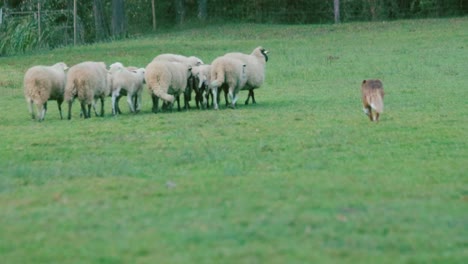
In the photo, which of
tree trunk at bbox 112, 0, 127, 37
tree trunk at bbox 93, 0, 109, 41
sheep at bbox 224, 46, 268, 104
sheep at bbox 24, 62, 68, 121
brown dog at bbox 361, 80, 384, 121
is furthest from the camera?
tree trunk at bbox 93, 0, 109, 41

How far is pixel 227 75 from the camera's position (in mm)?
20500

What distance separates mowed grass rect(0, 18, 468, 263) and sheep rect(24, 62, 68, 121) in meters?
0.57

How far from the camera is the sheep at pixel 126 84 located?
1994 cm

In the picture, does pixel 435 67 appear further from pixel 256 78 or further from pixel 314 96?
pixel 256 78

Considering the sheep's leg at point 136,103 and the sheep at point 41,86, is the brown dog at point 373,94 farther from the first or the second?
the sheep at point 41,86

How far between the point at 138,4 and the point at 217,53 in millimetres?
26296

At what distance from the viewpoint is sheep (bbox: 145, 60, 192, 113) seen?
776 inches

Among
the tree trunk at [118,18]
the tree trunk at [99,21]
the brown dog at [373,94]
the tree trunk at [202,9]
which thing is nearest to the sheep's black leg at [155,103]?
the brown dog at [373,94]

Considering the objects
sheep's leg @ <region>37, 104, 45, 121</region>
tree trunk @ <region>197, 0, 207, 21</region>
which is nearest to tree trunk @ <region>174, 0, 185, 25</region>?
tree trunk @ <region>197, 0, 207, 21</region>

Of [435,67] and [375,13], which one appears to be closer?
[435,67]

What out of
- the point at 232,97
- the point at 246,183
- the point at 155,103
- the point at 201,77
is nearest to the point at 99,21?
the point at 201,77

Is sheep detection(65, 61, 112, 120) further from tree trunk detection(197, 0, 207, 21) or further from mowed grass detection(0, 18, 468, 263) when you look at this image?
tree trunk detection(197, 0, 207, 21)

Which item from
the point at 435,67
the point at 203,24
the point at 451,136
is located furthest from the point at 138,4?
the point at 451,136

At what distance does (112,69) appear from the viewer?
20.3m
